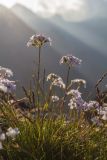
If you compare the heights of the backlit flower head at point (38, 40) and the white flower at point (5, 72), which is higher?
the backlit flower head at point (38, 40)

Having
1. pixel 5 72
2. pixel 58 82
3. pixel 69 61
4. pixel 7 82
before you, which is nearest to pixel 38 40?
pixel 69 61

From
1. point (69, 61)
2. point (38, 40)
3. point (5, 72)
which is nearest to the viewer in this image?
point (5, 72)

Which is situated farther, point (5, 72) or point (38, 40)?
point (38, 40)

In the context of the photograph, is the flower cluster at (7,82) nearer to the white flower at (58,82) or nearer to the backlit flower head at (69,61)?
the white flower at (58,82)

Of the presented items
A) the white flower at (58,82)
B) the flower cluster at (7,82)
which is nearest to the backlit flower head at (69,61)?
the white flower at (58,82)

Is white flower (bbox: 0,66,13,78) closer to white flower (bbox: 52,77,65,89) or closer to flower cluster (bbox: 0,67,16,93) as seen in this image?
flower cluster (bbox: 0,67,16,93)

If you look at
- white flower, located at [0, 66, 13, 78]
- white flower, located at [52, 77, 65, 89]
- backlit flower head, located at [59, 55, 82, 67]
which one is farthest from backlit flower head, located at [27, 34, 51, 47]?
white flower, located at [0, 66, 13, 78]

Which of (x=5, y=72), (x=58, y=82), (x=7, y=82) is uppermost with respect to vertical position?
(x=58, y=82)

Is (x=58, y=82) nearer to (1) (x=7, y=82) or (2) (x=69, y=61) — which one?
(2) (x=69, y=61)

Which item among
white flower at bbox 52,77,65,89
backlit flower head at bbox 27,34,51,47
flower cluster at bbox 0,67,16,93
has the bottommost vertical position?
flower cluster at bbox 0,67,16,93

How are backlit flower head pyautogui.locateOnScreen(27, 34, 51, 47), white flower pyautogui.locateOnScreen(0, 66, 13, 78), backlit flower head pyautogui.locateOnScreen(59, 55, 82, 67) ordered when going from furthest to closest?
backlit flower head pyautogui.locateOnScreen(59, 55, 82, 67), backlit flower head pyautogui.locateOnScreen(27, 34, 51, 47), white flower pyautogui.locateOnScreen(0, 66, 13, 78)

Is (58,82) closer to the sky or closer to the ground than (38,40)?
closer to the ground

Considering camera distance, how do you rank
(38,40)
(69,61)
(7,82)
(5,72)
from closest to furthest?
(7,82)
(5,72)
(38,40)
(69,61)
